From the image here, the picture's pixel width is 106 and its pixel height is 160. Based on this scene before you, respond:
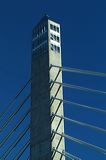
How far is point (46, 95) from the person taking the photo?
206 ft

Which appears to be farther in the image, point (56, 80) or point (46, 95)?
point (56, 80)

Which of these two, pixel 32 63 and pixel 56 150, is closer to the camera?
pixel 56 150

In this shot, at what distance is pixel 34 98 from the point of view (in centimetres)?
6450

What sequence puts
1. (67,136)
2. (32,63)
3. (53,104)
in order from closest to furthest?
(67,136) < (53,104) < (32,63)

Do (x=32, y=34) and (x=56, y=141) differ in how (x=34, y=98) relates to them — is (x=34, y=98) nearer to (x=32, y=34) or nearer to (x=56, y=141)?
(x=56, y=141)

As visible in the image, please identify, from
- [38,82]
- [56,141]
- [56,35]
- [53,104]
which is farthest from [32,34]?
[56,141]

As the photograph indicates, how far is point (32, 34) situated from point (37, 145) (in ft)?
61.0

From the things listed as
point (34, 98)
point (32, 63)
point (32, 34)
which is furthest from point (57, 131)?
point (32, 34)

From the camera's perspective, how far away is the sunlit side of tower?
60.5m

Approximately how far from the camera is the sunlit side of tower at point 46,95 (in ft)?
199

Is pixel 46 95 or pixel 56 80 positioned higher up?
pixel 56 80

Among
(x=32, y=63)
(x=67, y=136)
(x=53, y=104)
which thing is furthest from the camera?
(x=32, y=63)

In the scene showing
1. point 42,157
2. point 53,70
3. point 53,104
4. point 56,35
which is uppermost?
point 56,35

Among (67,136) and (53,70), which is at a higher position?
(53,70)
